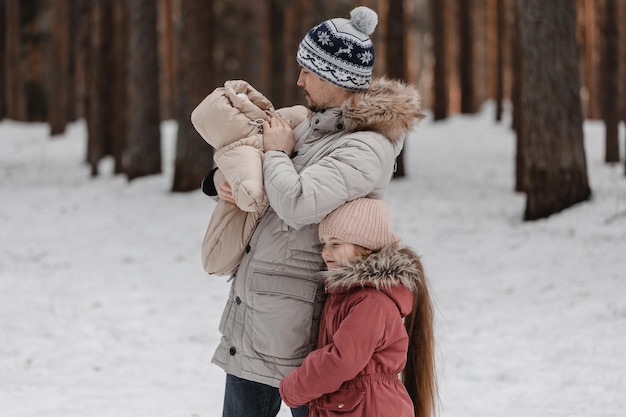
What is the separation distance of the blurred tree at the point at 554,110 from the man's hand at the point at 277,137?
6609 millimetres

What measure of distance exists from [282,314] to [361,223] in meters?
0.41

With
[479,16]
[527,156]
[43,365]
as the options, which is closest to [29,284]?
[43,365]

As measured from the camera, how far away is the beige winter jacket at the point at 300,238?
248 cm

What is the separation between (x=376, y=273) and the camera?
248 cm

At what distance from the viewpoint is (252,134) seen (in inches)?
102

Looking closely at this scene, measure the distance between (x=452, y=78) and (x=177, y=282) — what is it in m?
29.8

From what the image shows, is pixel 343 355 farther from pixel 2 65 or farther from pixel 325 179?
pixel 2 65

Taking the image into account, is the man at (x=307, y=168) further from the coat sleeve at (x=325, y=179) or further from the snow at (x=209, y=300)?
the snow at (x=209, y=300)

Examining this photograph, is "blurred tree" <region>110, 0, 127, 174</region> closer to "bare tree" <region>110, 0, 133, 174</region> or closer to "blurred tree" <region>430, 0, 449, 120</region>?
"bare tree" <region>110, 0, 133, 174</region>

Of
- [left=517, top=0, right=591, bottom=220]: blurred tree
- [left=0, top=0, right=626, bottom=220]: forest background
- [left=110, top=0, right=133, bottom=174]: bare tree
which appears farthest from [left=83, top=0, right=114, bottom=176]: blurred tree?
[left=517, top=0, right=591, bottom=220]: blurred tree

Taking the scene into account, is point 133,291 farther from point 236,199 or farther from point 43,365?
point 236,199

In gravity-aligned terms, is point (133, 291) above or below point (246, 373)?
below

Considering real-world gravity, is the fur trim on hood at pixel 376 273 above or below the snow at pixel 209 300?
above

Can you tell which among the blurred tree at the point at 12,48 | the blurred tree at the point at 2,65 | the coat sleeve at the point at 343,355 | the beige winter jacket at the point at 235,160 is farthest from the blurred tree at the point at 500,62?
the blurred tree at the point at 2,65
